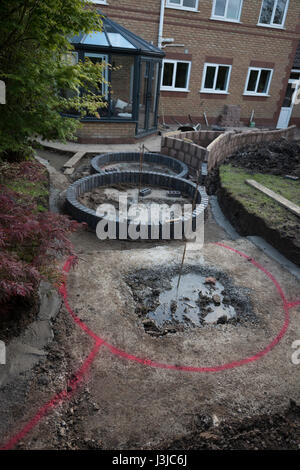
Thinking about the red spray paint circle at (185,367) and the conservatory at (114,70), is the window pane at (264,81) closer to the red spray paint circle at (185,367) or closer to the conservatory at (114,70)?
the conservatory at (114,70)

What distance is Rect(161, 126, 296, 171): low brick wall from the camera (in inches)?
356

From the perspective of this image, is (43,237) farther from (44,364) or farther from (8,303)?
(44,364)

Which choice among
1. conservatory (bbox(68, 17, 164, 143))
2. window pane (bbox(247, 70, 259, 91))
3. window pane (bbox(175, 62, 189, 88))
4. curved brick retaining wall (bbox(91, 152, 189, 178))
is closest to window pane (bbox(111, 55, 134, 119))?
conservatory (bbox(68, 17, 164, 143))

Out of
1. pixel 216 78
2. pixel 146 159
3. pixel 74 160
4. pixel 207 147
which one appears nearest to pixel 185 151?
pixel 207 147

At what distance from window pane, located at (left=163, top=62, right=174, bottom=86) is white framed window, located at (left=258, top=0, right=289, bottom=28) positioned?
5211 mm

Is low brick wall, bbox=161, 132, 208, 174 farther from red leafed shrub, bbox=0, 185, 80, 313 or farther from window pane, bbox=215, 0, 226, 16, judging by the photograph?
window pane, bbox=215, 0, 226, 16

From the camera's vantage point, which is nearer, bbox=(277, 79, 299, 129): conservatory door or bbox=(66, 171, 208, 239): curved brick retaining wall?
bbox=(66, 171, 208, 239): curved brick retaining wall

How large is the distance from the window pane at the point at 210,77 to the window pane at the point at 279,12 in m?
4.30

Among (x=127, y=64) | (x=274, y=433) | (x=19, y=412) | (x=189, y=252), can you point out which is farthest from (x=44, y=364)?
(x=127, y=64)

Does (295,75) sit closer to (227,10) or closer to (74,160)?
(227,10)

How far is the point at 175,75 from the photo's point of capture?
15094 millimetres

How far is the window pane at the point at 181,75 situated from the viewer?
49.4 feet

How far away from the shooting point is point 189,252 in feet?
17.3

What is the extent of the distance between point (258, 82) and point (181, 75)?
487 cm
